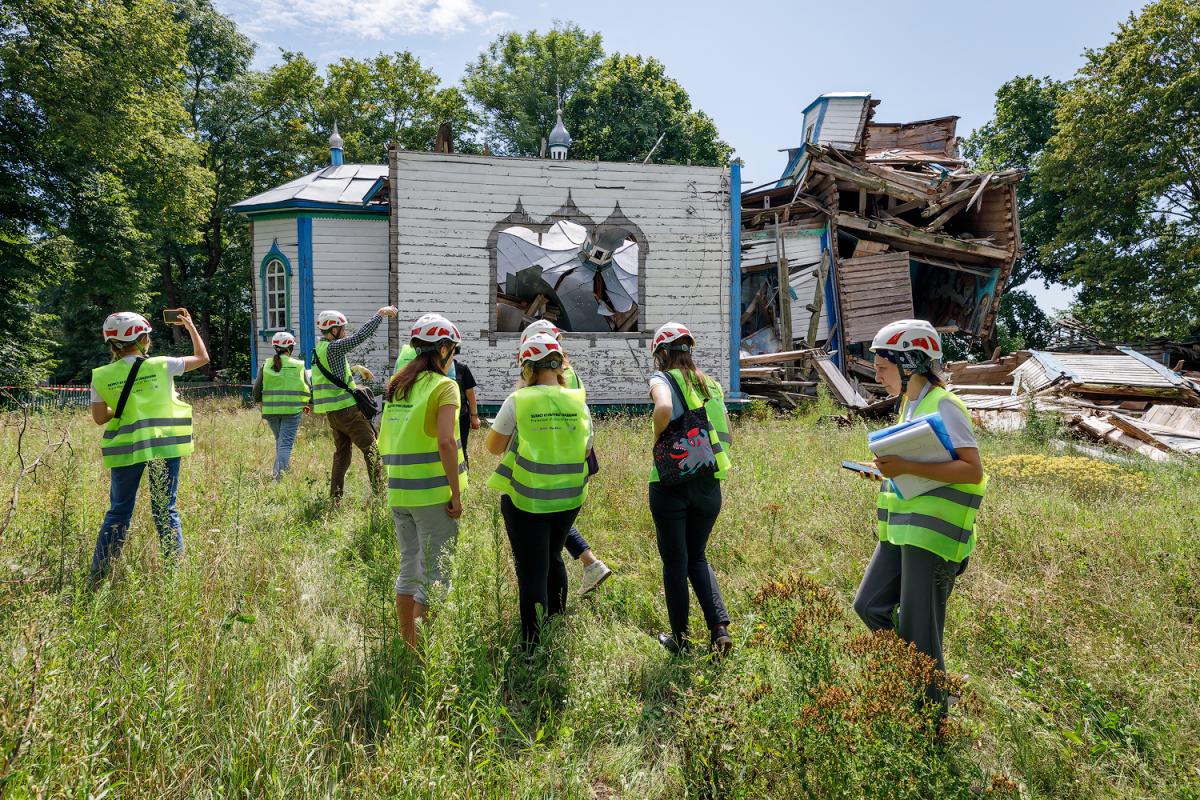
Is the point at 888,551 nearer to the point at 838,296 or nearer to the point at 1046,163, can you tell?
the point at 838,296

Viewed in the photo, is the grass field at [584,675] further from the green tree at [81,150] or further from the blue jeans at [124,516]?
the green tree at [81,150]

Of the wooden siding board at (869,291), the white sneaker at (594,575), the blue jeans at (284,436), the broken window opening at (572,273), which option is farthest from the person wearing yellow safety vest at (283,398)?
the wooden siding board at (869,291)

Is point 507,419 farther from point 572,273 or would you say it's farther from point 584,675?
point 572,273

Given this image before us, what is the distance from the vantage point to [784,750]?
230 centimetres

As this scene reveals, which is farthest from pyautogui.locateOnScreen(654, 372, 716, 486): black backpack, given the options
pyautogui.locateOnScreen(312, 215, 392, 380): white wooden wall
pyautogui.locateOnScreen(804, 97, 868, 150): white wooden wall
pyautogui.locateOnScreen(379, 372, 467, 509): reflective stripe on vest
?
pyautogui.locateOnScreen(804, 97, 868, 150): white wooden wall

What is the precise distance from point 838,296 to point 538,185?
28.7ft

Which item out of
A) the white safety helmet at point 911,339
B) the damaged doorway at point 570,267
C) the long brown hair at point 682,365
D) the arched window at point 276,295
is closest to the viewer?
the white safety helmet at point 911,339

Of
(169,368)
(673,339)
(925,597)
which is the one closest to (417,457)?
(673,339)

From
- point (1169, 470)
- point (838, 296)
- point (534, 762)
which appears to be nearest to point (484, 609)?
point (534, 762)

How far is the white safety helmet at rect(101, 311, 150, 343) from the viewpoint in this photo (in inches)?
164

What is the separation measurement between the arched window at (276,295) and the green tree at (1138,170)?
82.0 ft

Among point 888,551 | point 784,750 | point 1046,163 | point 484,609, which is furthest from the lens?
point 1046,163

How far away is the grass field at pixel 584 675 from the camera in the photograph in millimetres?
2225

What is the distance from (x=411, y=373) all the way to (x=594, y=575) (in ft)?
6.08
